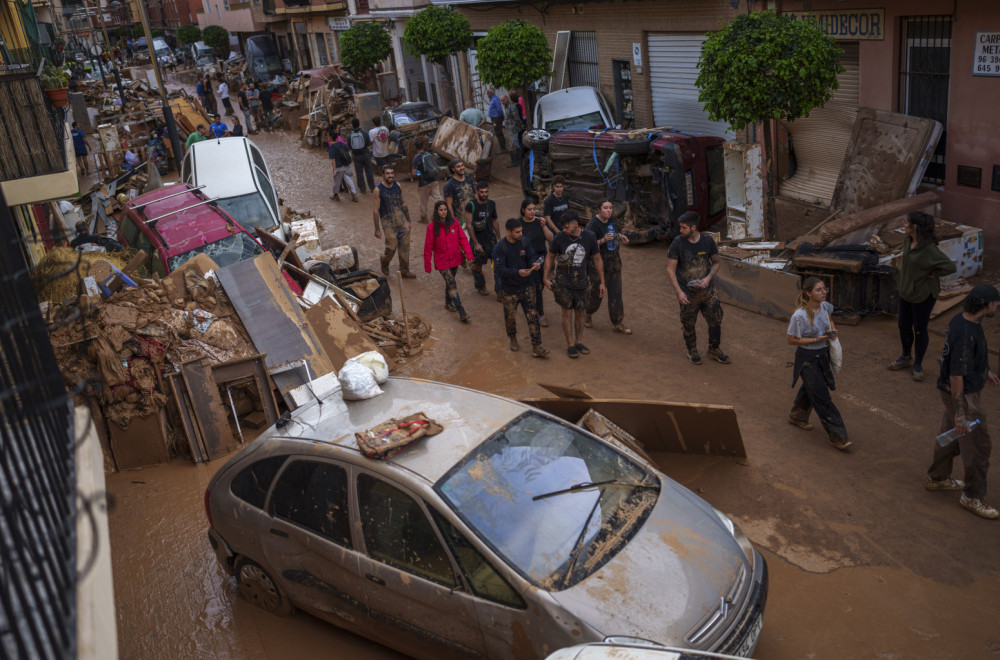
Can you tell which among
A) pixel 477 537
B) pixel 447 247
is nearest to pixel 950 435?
pixel 477 537

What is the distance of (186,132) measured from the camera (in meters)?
26.4

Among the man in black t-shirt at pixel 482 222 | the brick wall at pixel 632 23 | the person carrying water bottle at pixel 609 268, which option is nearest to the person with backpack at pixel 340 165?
the brick wall at pixel 632 23

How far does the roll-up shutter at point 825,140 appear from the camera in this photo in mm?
12633

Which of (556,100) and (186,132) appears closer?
(556,100)

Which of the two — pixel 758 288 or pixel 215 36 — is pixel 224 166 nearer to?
pixel 758 288

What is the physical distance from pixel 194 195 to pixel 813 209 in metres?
10.00

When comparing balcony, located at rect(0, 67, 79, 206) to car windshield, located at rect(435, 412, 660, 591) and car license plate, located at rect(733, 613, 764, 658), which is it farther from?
car license plate, located at rect(733, 613, 764, 658)

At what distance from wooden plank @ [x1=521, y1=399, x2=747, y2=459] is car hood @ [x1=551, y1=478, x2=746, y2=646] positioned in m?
1.75

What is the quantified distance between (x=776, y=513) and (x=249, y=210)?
10029 mm

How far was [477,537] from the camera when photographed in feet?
14.5

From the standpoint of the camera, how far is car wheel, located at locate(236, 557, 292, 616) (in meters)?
5.51

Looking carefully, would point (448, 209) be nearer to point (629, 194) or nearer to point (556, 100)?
point (629, 194)

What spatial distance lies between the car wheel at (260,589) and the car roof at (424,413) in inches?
38.6

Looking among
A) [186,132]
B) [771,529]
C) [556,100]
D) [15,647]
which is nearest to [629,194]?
[556,100]
